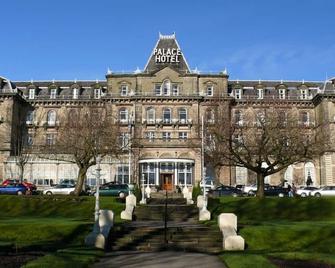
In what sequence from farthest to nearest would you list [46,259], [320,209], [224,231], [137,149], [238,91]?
[238,91]
[137,149]
[320,209]
[224,231]
[46,259]

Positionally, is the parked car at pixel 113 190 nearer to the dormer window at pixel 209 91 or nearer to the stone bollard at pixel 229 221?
the dormer window at pixel 209 91

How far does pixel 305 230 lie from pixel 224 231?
424 centimetres

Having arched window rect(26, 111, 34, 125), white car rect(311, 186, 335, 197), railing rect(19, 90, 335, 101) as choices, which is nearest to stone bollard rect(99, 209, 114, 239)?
white car rect(311, 186, 335, 197)

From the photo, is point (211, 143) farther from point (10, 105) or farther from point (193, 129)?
point (10, 105)

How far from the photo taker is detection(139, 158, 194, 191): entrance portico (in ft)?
227

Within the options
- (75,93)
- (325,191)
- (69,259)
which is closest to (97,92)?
(75,93)

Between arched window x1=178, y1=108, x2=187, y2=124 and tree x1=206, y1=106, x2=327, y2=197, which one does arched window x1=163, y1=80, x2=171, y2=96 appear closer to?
arched window x1=178, y1=108, x2=187, y2=124

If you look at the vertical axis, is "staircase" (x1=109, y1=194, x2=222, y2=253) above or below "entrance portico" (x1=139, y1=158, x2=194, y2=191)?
below

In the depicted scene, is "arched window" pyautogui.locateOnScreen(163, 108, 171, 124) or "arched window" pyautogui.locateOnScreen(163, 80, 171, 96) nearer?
"arched window" pyautogui.locateOnScreen(163, 108, 171, 124)

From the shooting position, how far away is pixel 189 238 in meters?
24.0

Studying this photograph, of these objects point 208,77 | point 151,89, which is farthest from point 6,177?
point 208,77

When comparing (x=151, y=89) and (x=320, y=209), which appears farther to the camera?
(x=151, y=89)

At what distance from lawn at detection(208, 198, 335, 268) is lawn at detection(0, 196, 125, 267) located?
607 centimetres

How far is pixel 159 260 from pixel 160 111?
60.2 metres
